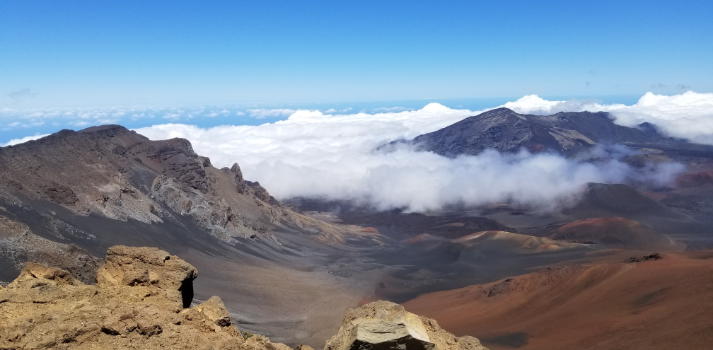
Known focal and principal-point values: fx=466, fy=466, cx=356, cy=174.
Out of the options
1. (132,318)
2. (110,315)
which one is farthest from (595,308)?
(110,315)

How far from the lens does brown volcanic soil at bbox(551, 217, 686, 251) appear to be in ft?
240

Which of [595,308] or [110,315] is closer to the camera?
[110,315]

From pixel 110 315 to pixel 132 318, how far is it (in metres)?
0.37

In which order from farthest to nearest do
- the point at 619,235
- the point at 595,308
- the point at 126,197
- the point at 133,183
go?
1. the point at 619,235
2. the point at 133,183
3. the point at 126,197
4. the point at 595,308

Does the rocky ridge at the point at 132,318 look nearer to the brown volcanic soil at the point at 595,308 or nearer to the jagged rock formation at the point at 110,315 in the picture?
the jagged rock formation at the point at 110,315

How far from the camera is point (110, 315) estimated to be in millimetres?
8344

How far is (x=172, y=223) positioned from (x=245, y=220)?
14966mm

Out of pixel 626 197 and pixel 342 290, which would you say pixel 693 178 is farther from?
pixel 342 290

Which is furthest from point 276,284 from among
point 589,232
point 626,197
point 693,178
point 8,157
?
point 693,178

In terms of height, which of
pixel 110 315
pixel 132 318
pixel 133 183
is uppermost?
pixel 110 315

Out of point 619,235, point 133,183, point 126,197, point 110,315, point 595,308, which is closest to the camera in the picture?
point 110,315

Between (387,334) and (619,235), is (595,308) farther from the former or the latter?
(619,235)

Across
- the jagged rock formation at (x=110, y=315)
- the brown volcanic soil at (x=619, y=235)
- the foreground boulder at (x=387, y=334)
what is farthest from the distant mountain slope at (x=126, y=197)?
the brown volcanic soil at (x=619, y=235)

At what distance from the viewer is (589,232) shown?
8150cm
